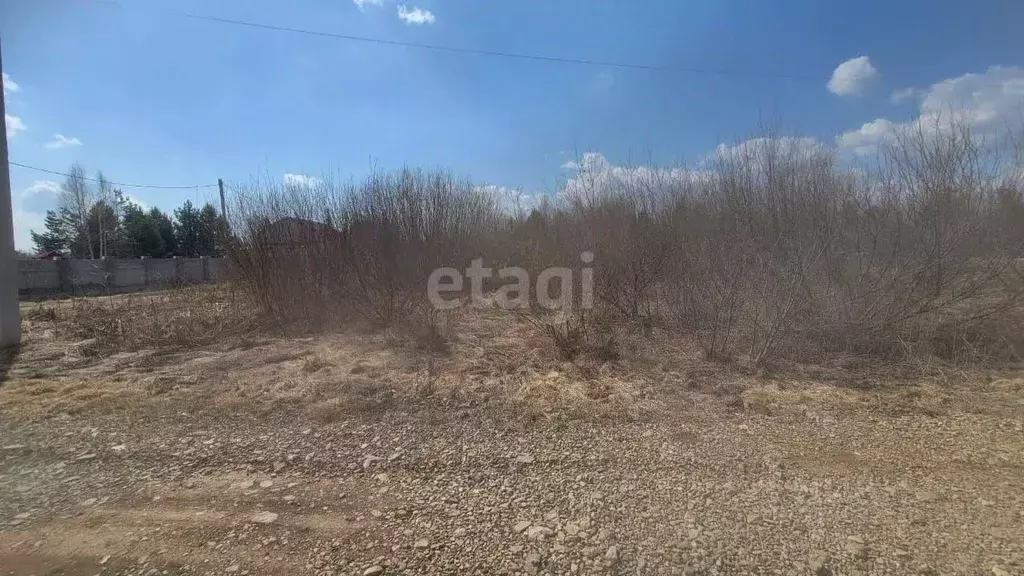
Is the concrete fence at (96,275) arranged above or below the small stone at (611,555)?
above

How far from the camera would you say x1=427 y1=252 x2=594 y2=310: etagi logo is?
6.91m

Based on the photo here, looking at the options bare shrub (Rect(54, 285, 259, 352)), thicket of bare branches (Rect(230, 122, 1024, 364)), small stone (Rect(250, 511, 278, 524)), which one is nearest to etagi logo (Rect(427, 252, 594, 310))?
thicket of bare branches (Rect(230, 122, 1024, 364))

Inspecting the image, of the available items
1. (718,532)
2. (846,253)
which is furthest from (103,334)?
(846,253)

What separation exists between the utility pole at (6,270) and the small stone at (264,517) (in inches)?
301

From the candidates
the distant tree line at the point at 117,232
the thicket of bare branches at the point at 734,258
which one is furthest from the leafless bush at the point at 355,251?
the distant tree line at the point at 117,232

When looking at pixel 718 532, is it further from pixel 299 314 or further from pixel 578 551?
pixel 299 314

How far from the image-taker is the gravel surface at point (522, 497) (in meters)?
1.93

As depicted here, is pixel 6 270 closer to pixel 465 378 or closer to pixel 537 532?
pixel 465 378

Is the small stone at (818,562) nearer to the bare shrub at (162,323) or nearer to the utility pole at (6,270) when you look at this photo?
the bare shrub at (162,323)

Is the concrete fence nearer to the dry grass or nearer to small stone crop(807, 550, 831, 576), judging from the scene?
the dry grass

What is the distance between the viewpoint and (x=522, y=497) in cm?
242

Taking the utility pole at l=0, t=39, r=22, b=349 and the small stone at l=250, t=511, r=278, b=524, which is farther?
the utility pole at l=0, t=39, r=22, b=349

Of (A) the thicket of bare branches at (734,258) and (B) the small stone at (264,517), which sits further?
(A) the thicket of bare branches at (734,258)

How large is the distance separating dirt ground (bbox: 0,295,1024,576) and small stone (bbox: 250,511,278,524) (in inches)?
0.6
